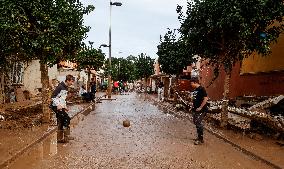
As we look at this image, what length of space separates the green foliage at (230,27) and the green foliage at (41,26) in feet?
13.2

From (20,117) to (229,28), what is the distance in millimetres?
8576

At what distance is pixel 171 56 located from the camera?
103 ft

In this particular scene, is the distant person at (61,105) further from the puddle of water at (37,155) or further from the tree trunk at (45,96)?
the tree trunk at (45,96)

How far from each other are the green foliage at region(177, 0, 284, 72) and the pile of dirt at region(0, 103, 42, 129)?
6362 mm

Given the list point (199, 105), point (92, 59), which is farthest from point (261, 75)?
point (92, 59)

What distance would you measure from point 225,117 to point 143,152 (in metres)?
5.55

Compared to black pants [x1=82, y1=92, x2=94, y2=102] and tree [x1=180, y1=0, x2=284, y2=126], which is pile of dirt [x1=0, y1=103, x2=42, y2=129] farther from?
black pants [x1=82, y1=92, x2=94, y2=102]

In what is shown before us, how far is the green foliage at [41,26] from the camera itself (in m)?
12.6

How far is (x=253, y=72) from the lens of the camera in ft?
64.5

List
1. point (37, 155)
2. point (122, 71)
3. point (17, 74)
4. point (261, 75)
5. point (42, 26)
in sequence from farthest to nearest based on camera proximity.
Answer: point (122, 71), point (17, 74), point (261, 75), point (42, 26), point (37, 155)

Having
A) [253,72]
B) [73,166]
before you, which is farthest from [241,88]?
[73,166]

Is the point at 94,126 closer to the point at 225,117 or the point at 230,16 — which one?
the point at 225,117

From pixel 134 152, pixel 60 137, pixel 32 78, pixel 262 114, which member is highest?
pixel 32 78

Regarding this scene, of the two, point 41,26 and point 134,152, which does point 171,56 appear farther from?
point 134,152
